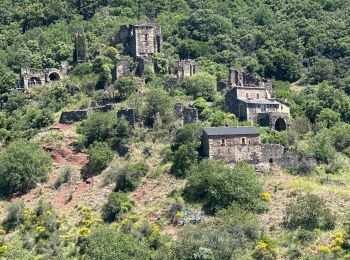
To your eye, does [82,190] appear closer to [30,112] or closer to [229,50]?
[30,112]

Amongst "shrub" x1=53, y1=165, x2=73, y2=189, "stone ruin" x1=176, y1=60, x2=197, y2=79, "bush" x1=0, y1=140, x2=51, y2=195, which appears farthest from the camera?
"stone ruin" x1=176, y1=60, x2=197, y2=79

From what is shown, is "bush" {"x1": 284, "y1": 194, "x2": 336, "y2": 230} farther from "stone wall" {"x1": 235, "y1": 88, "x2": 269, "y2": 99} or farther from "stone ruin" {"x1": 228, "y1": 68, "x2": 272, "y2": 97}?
"stone ruin" {"x1": 228, "y1": 68, "x2": 272, "y2": 97}

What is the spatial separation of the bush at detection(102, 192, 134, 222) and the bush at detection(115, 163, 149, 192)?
200cm

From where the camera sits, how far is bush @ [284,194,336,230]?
48688 mm

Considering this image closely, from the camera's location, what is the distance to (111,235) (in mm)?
48531

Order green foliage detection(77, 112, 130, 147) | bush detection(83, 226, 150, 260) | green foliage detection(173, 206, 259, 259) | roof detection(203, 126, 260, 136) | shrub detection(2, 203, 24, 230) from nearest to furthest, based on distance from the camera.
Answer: green foliage detection(173, 206, 259, 259) < bush detection(83, 226, 150, 260) < shrub detection(2, 203, 24, 230) < roof detection(203, 126, 260, 136) < green foliage detection(77, 112, 130, 147)

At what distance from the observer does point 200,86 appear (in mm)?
73125

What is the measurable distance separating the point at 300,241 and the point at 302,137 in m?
18.3

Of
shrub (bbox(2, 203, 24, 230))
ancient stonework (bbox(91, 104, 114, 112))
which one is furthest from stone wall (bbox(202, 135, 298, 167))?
shrub (bbox(2, 203, 24, 230))

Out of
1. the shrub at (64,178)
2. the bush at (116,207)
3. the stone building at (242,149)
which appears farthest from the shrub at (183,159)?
the shrub at (64,178)

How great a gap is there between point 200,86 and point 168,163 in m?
16.6

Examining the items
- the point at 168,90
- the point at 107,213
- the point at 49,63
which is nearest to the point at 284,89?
the point at 168,90

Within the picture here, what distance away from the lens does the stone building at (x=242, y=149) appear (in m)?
57.1

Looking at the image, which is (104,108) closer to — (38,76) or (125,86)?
(125,86)
